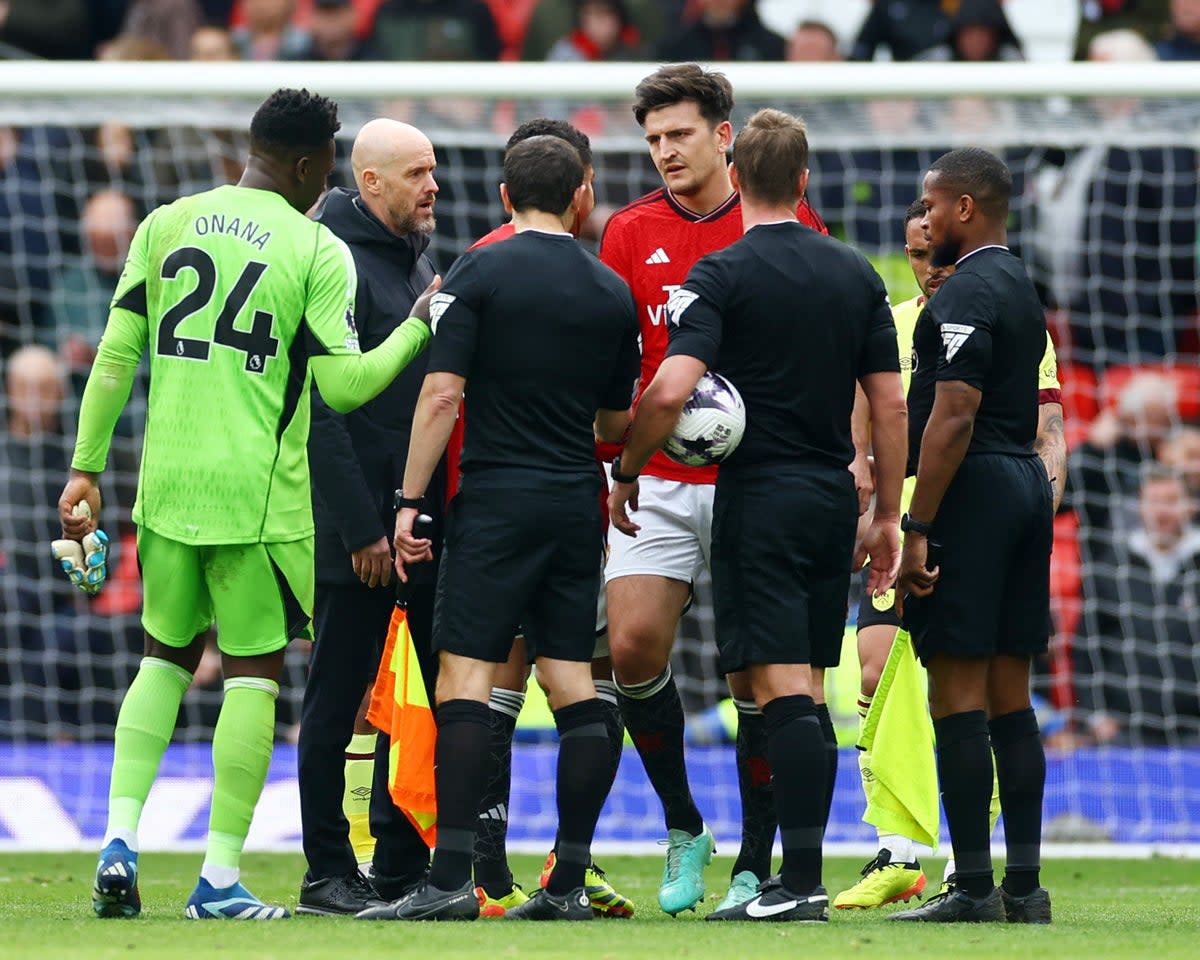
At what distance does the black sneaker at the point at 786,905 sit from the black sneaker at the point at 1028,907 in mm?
621

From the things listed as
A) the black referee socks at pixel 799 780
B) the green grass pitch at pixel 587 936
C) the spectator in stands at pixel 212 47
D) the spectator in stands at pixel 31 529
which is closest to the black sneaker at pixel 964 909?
the green grass pitch at pixel 587 936

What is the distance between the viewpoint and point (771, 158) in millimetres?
5836

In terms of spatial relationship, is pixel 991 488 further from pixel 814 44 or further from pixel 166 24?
pixel 166 24

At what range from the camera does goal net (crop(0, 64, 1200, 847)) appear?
9.64 metres

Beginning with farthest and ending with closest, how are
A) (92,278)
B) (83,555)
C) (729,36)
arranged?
(729,36), (92,278), (83,555)

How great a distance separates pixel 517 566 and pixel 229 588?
824mm

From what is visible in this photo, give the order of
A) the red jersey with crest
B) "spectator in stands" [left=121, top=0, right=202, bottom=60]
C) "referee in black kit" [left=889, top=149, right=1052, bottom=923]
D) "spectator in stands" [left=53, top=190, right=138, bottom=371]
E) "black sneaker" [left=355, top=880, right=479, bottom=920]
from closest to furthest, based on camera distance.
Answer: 1. "black sneaker" [left=355, top=880, right=479, bottom=920]
2. "referee in black kit" [left=889, top=149, right=1052, bottom=923]
3. the red jersey with crest
4. "spectator in stands" [left=53, top=190, right=138, bottom=371]
5. "spectator in stands" [left=121, top=0, right=202, bottom=60]

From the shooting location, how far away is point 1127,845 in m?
9.51

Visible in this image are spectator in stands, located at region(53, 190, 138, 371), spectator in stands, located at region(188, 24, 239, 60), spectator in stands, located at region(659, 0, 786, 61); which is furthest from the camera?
spectator in stands, located at region(659, 0, 786, 61)

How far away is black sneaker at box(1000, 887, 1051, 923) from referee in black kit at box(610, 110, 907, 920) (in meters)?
0.63

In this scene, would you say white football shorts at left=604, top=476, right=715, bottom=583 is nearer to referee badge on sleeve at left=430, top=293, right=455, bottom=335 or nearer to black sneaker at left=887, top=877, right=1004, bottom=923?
referee badge on sleeve at left=430, top=293, right=455, bottom=335

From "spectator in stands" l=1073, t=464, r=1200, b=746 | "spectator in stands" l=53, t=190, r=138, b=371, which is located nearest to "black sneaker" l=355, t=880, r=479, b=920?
"spectator in stands" l=1073, t=464, r=1200, b=746

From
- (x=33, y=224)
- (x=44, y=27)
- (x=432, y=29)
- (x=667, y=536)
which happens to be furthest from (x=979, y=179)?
(x=44, y=27)

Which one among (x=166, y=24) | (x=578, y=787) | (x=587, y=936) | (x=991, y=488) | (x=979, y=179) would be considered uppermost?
(x=166, y=24)
